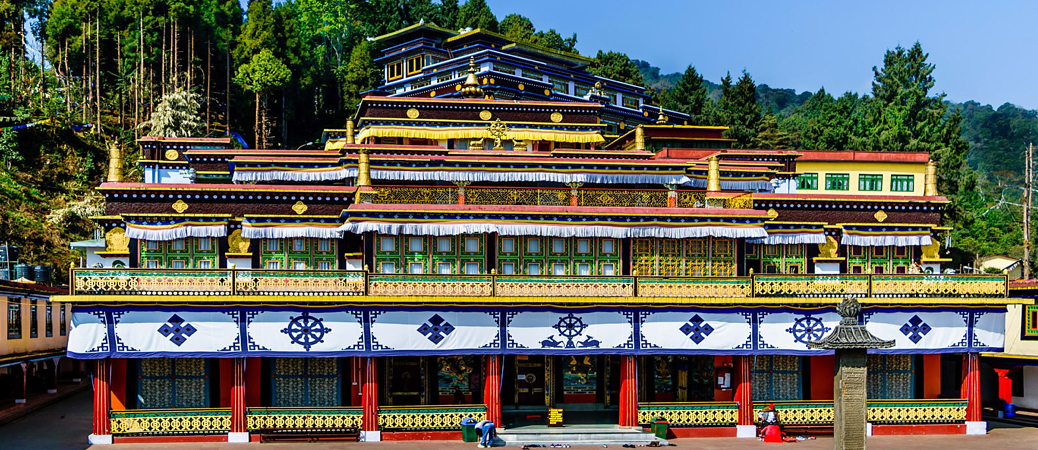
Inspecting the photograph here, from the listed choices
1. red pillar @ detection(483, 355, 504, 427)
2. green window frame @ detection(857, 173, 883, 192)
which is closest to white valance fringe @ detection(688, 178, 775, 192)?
green window frame @ detection(857, 173, 883, 192)

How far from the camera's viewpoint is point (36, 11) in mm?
91062

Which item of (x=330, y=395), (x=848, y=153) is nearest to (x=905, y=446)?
(x=330, y=395)

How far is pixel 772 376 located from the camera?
34.8m

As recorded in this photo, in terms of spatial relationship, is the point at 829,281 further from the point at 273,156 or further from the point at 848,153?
the point at 273,156

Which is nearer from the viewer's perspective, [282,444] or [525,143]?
[282,444]

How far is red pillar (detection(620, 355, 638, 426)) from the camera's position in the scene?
107ft

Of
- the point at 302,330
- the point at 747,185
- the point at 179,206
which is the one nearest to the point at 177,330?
the point at 302,330

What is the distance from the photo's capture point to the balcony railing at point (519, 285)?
30578 millimetres

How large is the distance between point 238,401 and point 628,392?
479 inches

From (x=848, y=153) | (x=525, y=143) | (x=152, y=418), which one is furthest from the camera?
(x=848, y=153)

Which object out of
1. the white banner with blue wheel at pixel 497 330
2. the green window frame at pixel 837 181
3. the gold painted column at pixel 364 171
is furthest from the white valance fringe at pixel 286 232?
the green window frame at pixel 837 181

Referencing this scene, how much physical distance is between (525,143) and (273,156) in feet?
35.8

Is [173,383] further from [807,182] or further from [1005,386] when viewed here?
[807,182]

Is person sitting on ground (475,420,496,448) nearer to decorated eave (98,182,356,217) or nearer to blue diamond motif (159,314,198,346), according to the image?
blue diamond motif (159,314,198,346)
